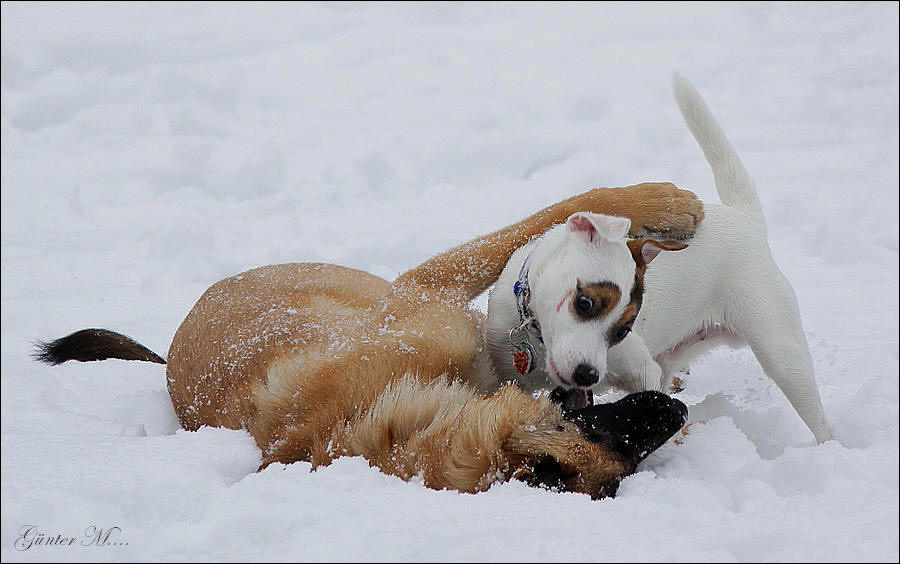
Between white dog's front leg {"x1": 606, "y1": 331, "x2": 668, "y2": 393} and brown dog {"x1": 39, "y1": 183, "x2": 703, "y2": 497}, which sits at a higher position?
brown dog {"x1": 39, "y1": 183, "x2": 703, "y2": 497}

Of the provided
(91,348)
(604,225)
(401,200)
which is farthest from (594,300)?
(401,200)

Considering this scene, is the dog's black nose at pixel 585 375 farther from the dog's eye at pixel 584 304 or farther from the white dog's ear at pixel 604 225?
the white dog's ear at pixel 604 225

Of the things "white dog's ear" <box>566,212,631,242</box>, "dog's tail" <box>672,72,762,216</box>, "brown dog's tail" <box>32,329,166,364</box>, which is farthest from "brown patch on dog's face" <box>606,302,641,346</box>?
"brown dog's tail" <box>32,329,166,364</box>

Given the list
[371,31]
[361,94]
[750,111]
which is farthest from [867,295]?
[371,31]

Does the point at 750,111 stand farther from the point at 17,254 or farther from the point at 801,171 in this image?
the point at 17,254

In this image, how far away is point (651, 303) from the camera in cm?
341

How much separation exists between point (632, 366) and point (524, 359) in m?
0.37

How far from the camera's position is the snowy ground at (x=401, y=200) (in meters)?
1.91

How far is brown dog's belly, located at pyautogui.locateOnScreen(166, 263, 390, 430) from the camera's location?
311 centimetres

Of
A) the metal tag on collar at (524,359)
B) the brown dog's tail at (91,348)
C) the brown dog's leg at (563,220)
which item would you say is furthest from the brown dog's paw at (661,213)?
the brown dog's tail at (91,348)

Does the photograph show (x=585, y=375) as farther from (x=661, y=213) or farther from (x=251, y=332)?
(x=251, y=332)

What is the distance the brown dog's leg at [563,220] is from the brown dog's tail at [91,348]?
108 centimetres

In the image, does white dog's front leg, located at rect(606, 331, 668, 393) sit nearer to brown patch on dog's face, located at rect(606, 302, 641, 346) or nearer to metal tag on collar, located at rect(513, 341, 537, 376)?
brown patch on dog's face, located at rect(606, 302, 641, 346)

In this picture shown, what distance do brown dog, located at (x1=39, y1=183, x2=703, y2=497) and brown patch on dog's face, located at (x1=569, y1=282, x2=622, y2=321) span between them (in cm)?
38
